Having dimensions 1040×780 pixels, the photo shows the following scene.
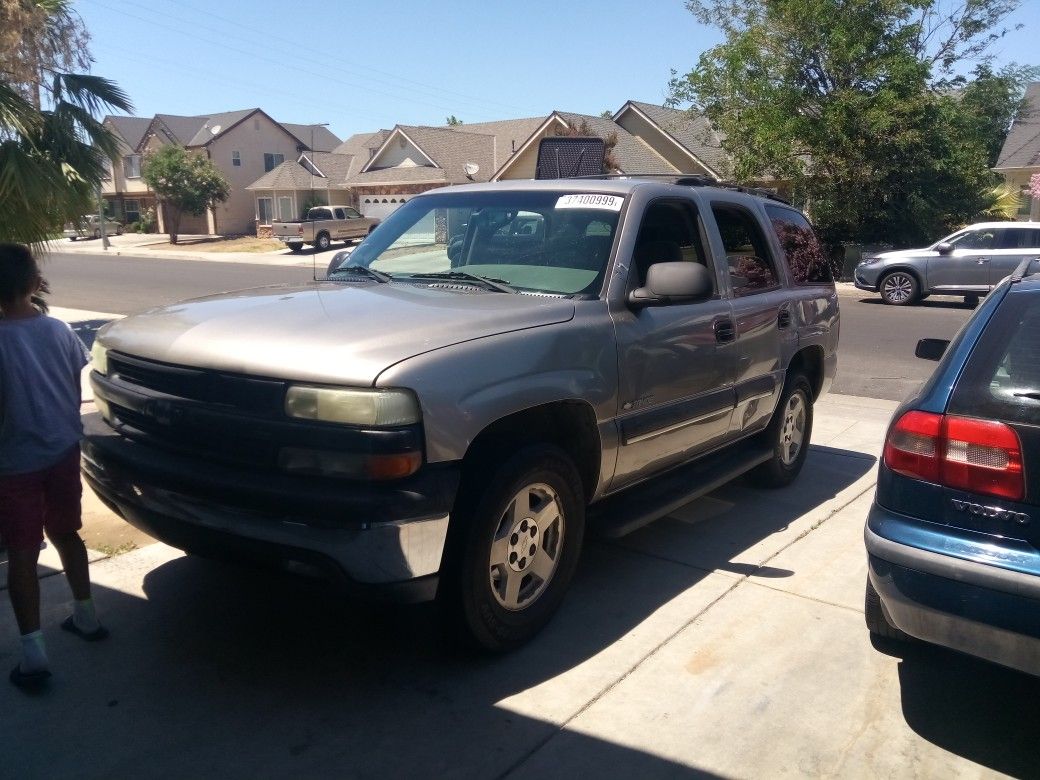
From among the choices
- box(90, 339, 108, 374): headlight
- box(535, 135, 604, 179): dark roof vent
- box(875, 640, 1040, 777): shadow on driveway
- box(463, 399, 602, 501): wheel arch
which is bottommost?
box(875, 640, 1040, 777): shadow on driveway

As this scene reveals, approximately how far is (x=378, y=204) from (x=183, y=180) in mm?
9164

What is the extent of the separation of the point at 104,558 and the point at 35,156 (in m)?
6.18

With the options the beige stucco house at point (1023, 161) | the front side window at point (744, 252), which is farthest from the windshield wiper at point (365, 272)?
the beige stucco house at point (1023, 161)

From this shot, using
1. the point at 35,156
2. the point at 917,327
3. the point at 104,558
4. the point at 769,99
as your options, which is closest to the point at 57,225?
the point at 35,156

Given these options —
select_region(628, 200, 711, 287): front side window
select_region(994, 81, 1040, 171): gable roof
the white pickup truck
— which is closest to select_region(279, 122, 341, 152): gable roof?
the white pickup truck

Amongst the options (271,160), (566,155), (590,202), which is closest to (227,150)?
(271,160)

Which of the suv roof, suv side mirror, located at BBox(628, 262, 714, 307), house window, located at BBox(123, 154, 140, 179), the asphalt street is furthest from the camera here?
house window, located at BBox(123, 154, 140, 179)

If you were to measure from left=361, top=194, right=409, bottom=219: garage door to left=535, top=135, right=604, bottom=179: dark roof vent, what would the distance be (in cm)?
3581

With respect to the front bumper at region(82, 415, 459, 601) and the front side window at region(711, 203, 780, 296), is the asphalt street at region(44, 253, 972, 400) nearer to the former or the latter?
the front side window at region(711, 203, 780, 296)

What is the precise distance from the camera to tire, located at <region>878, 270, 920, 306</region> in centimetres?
1841

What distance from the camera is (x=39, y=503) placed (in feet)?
11.3

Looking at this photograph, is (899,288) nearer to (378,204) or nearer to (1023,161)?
(1023,161)

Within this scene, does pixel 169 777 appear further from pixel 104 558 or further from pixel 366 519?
pixel 104 558

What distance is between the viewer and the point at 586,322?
394cm
